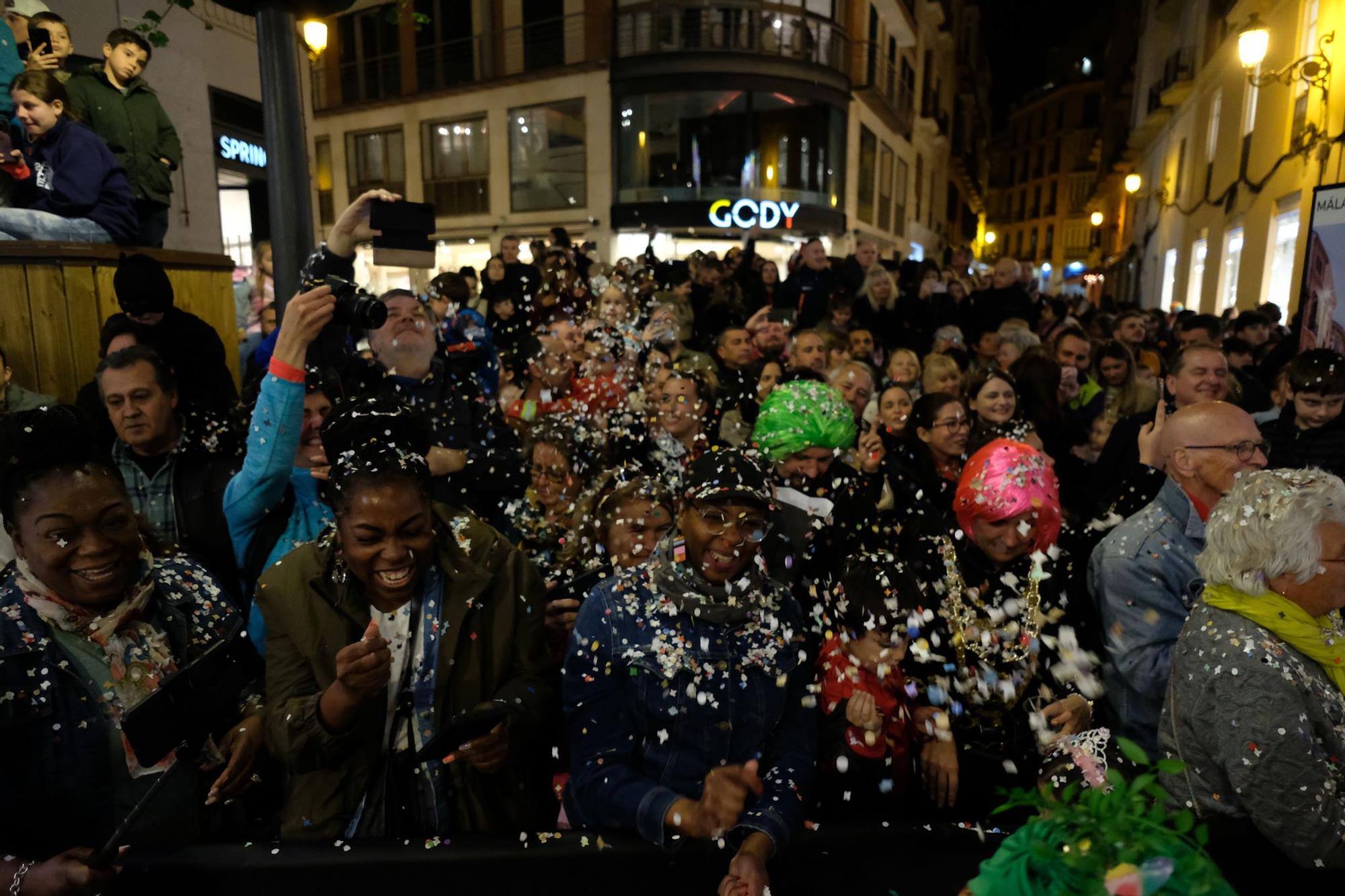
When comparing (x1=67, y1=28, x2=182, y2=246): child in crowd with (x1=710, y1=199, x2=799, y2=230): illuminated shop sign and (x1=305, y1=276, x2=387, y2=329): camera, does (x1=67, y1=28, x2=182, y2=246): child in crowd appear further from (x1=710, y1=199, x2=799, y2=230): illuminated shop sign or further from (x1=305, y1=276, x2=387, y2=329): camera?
(x1=710, y1=199, x2=799, y2=230): illuminated shop sign

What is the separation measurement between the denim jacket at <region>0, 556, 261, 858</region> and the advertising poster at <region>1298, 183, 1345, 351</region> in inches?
295

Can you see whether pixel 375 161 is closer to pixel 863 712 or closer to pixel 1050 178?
pixel 863 712

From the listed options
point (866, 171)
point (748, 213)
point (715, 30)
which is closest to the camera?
point (715, 30)

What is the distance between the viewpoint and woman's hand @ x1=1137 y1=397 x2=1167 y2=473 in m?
3.16

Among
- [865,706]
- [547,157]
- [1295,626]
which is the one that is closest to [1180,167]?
[547,157]

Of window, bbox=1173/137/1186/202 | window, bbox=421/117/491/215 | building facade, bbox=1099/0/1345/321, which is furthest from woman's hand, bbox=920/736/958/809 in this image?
window, bbox=1173/137/1186/202

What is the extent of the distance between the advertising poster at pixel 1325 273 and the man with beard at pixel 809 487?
15.4 ft

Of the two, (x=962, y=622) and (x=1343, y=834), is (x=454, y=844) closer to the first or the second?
(x=962, y=622)

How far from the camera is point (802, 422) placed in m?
3.43

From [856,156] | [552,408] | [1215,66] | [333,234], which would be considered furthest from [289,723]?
[856,156]

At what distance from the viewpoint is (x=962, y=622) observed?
2.61 m

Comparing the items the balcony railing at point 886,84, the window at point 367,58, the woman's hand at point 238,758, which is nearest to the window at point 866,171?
the balcony railing at point 886,84

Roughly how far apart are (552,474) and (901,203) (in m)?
28.7

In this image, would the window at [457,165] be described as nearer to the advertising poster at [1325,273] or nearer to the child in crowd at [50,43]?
the child in crowd at [50,43]
